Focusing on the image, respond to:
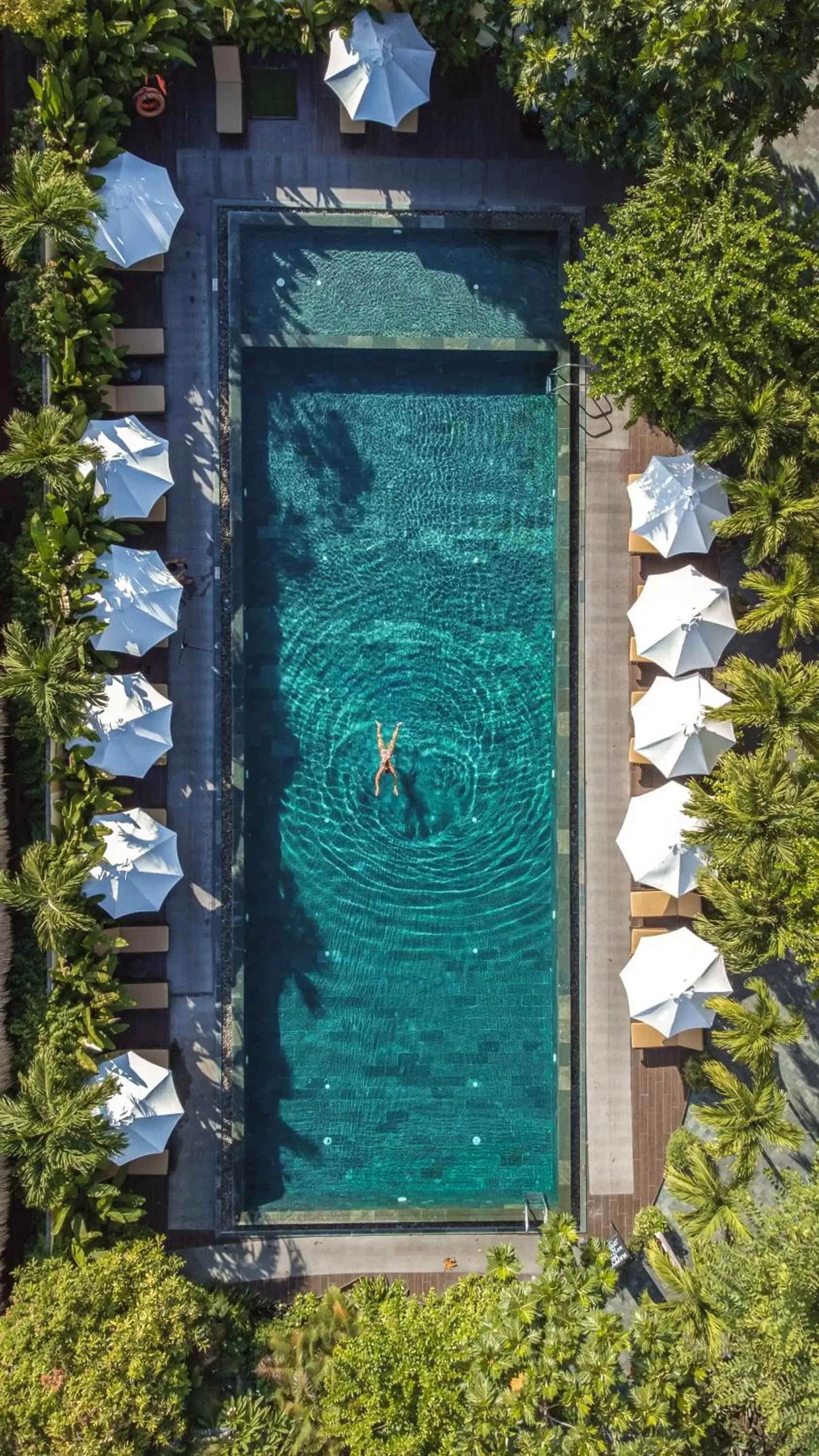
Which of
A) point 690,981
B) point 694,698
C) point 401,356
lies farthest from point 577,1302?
point 401,356

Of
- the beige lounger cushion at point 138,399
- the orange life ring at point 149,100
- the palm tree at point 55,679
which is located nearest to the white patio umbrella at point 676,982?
the palm tree at point 55,679

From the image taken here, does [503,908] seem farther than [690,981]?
Yes

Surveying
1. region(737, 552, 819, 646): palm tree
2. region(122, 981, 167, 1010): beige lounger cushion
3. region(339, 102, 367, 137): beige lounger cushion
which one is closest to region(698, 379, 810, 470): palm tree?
region(737, 552, 819, 646): palm tree

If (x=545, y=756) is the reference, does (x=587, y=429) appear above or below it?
above

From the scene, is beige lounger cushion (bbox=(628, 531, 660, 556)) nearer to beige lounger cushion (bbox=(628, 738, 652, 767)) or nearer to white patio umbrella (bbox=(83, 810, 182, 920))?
beige lounger cushion (bbox=(628, 738, 652, 767))

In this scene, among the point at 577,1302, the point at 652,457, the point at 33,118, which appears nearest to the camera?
the point at 577,1302

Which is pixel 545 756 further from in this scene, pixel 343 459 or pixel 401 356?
pixel 401 356

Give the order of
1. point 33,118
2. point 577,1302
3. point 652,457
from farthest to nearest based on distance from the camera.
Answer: point 652,457 < point 33,118 < point 577,1302

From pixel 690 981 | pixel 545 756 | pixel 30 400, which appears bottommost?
pixel 690 981
